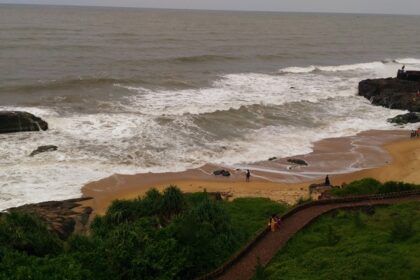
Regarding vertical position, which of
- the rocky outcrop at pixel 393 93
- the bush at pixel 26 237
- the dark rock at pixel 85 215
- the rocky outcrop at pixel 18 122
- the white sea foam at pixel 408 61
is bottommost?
the dark rock at pixel 85 215

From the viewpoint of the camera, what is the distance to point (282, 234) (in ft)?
58.2

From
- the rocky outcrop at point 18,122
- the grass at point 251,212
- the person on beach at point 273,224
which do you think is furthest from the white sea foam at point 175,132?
the person on beach at point 273,224

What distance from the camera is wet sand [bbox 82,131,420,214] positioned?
83.7ft

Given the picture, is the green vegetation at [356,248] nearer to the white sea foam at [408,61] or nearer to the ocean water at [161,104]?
the ocean water at [161,104]

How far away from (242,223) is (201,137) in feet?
53.5

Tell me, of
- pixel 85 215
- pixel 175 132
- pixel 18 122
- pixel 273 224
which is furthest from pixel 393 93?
pixel 85 215

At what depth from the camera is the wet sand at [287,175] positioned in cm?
2552

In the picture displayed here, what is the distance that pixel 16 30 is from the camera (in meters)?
91.9

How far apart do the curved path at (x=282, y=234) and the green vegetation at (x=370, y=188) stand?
2.12ft

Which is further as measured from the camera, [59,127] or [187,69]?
[187,69]

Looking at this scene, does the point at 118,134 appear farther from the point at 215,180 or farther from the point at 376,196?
the point at 376,196

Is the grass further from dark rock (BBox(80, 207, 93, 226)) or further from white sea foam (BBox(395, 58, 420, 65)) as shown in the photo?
white sea foam (BBox(395, 58, 420, 65))

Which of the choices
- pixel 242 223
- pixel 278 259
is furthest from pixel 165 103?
pixel 278 259

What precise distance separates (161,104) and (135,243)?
29.9 meters
